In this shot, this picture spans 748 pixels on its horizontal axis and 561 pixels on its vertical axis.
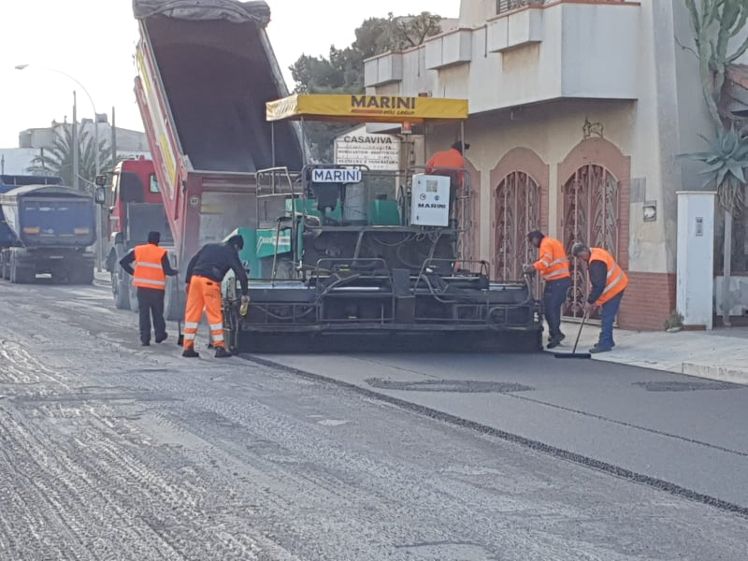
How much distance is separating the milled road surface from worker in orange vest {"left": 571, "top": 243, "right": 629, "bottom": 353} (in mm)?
4942

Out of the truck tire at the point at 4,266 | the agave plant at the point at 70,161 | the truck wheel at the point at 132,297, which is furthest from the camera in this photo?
the agave plant at the point at 70,161

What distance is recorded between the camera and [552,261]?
55.4 feet

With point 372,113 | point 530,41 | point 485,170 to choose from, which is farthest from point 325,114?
point 485,170

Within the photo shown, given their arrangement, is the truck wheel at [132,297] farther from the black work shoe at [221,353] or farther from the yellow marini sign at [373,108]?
the black work shoe at [221,353]

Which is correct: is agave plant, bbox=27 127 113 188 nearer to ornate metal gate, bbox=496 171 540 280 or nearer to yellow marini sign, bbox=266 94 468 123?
ornate metal gate, bbox=496 171 540 280

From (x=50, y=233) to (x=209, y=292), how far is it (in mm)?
22101

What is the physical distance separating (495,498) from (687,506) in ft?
3.52

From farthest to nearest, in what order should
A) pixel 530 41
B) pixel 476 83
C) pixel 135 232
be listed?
pixel 135 232 < pixel 476 83 < pixel 530 41

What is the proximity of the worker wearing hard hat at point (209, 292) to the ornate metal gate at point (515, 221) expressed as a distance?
24.7ft

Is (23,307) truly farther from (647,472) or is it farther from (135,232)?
(647,472)

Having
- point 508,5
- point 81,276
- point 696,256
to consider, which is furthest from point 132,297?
point 81,276

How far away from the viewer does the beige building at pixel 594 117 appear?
1805cm

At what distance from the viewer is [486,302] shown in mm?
15906

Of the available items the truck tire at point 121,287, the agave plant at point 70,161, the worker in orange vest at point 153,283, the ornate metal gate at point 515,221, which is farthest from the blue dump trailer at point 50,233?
the agave plant at point 70,161
